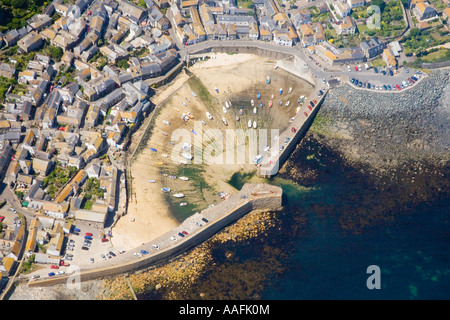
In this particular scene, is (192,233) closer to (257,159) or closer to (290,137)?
(257,159)

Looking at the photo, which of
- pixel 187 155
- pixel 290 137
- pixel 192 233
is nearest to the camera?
pixel 192 233

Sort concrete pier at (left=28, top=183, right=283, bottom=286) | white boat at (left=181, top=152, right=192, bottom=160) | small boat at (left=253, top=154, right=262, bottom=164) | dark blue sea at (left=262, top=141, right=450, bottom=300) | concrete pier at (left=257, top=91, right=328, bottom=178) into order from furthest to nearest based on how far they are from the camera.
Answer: small boat at (left=253, top=154, right=262, bottom=164), white boat at (left=181, top=152, right=192, bottom=160), concrete pier at (left=257, top=91, right=328, bottom=178), dark blue sea at (left=262, top=141, right=450, bottom=300), concrete pier at (left=28, top=183, right=283, bottom=286)

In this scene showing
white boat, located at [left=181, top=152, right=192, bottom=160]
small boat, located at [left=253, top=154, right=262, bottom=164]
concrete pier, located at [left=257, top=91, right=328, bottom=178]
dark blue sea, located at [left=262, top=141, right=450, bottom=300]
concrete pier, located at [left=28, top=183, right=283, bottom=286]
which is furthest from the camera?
small boat, located at [left=253, top=154, right=262, bottom=164]

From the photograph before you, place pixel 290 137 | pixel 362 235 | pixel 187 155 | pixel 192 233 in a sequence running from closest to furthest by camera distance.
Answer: pixel 192 233 < pixel 362 235 < pixel 187 155 < pixel 290 137

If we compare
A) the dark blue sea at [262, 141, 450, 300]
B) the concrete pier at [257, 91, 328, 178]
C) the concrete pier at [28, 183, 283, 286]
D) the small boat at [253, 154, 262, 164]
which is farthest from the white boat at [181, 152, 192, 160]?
the dark blue sea at [262, 141, 450, 300]

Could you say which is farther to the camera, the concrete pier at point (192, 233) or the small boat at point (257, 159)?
the small boat at point (257, 159)

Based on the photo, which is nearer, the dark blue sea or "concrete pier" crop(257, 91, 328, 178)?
the dark blue sea

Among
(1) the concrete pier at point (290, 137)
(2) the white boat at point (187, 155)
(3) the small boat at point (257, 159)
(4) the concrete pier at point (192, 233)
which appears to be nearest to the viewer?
(4) the concrete pier at point (192, 233)

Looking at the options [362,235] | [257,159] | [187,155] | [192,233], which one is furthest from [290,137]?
[192,233]

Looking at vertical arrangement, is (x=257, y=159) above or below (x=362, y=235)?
above

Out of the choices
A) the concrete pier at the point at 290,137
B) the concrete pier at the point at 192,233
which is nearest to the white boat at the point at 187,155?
the concrete pier at the point at 192,233

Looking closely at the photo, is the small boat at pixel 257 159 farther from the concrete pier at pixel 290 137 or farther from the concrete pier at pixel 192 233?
the concrete pier at pixel 192 233

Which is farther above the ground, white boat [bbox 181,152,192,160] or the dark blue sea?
white boat [bbox 181,152,192,160]

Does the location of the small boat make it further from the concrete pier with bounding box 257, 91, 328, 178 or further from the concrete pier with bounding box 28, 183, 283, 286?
the concrete pier with bounding box 28, 183, 283, 286
